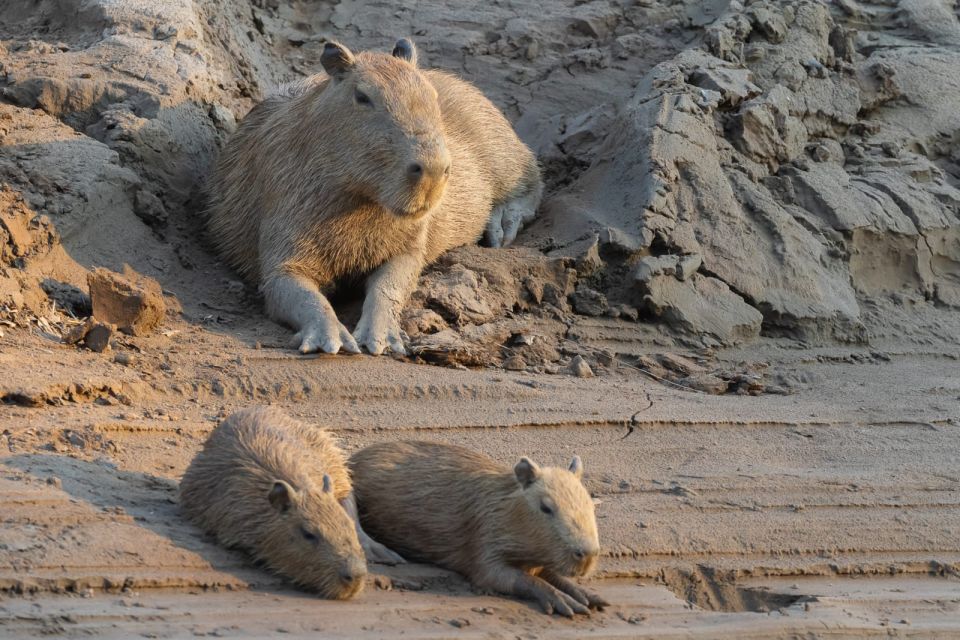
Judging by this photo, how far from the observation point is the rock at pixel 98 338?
Answer: 6.33 m

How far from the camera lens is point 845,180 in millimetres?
9008

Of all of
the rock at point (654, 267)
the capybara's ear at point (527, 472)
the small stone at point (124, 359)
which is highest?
the capybara's ear at point (527, 472)

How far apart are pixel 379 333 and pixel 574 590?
2.50m

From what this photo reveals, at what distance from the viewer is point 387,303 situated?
7.28 metres

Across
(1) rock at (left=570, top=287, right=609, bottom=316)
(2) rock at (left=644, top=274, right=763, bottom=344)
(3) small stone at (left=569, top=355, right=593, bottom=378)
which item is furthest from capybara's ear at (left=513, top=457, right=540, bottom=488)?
(2) rock at (left=644, top=274, right=763, bottom=344)

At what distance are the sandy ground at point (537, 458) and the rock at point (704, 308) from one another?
250mm

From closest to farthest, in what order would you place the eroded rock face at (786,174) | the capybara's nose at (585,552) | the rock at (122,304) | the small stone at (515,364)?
1. the capybara's nose at (585,552)
2. the rock at (122,304)
3. the small stone at (515,364)
4. the eroded rock face at (786,174)

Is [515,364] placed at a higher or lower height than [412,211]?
lower

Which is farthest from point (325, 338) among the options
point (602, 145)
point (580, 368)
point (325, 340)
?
point (602, 145)

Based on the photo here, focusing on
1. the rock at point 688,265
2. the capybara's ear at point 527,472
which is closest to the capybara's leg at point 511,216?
the rock at point 688,265

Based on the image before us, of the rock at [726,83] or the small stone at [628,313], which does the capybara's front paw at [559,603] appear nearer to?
the small stone at [628,313]

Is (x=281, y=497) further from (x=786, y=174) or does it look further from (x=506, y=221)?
(x=786, y=174)

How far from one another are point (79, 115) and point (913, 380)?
4873 millimetres

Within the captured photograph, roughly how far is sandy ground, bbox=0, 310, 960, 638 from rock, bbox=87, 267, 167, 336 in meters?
0.14
